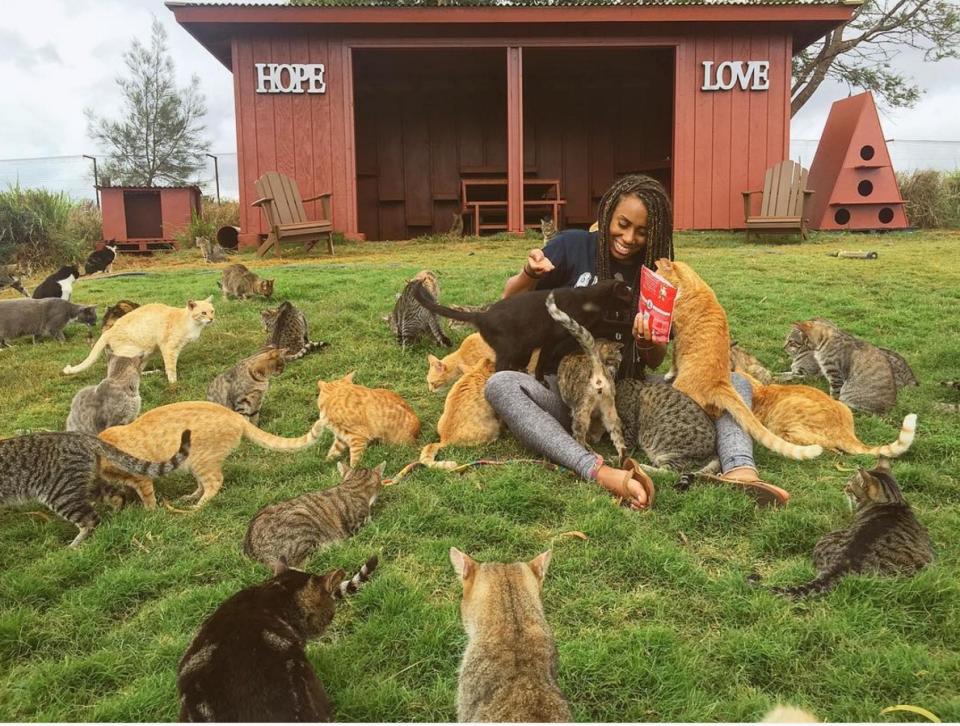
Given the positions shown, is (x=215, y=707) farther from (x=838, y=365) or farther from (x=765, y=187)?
(x=765, y=187)

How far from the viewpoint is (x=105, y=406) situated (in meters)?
4.89

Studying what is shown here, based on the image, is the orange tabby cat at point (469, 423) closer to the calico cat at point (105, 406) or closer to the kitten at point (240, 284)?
the calico cat at point (105, 406)

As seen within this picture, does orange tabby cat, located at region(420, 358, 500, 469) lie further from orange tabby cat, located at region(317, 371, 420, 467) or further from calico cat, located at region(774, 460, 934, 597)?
calico cat, located at region(774, 460, 934, 597)

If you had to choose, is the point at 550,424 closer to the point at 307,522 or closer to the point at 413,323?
the point at 307,522

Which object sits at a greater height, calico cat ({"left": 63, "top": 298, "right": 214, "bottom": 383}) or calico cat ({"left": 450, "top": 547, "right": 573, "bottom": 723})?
calico cat ({"left": 63, "top": 298, "right": 214, "bottom": 383})

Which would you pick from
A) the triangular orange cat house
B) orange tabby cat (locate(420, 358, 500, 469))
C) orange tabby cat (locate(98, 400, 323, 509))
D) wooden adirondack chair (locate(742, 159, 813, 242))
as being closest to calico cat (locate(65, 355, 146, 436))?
orange tabby cat (locate(98, 400, 323, 509))

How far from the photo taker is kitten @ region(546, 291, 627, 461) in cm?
416

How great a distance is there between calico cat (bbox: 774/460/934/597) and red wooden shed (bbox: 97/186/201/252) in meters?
17.3

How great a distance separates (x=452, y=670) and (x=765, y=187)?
43.6 ft

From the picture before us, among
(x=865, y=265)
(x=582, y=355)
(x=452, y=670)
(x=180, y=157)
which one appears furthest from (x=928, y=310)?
(x=180, y=157)

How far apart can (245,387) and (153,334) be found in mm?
1454

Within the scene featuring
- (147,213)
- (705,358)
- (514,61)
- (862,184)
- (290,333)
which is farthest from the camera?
(147,213)

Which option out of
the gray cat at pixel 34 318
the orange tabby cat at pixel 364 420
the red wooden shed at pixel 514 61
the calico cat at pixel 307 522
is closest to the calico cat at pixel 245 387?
the orange tabby cat at pixel 364 420

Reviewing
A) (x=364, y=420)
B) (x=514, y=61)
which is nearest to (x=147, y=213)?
(x=514, y=61)
